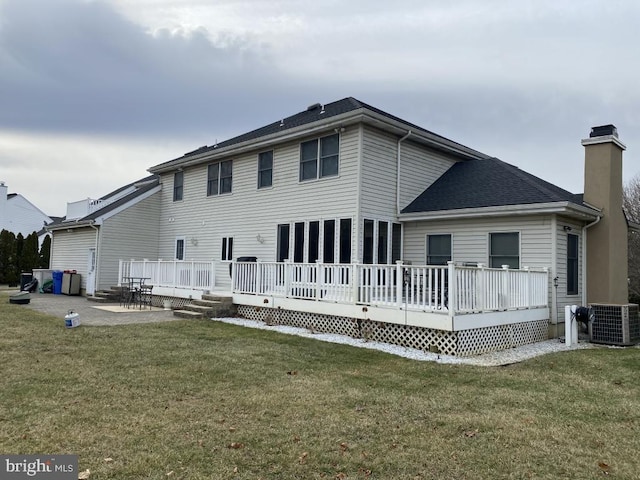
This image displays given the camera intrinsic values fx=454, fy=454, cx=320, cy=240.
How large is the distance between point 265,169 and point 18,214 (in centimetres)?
3503

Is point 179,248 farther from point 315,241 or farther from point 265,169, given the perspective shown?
point 315,241

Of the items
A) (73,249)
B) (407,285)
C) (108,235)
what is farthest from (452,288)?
(73,249)

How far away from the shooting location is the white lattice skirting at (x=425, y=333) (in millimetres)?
8383

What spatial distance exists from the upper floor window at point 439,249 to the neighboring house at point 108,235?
12.1m

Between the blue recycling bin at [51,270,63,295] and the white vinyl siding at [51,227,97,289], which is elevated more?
the white vinyl siding at [51,227,97,289]

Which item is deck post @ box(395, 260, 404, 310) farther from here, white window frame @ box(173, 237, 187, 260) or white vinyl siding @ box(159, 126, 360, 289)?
white window frame @ box(173, 237, 187, 260)

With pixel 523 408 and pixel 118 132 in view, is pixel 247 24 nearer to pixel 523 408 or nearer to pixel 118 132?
pixel 118 132

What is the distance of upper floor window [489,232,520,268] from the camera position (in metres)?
11.1

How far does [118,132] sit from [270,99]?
6350 millimetres

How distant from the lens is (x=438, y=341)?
8430mm

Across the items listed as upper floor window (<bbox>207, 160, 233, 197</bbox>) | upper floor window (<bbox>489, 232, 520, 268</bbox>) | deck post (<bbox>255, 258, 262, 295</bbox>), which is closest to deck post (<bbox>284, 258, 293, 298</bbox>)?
deck post (<bbox>255, 258, 262, 295</bbox>)

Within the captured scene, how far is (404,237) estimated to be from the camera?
13094mm

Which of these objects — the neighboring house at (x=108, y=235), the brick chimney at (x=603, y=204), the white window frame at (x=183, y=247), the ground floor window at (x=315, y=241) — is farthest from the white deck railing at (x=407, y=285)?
the neighboring house at (x=108, y=235)

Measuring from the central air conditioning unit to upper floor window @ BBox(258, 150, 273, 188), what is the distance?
31.5 feet
